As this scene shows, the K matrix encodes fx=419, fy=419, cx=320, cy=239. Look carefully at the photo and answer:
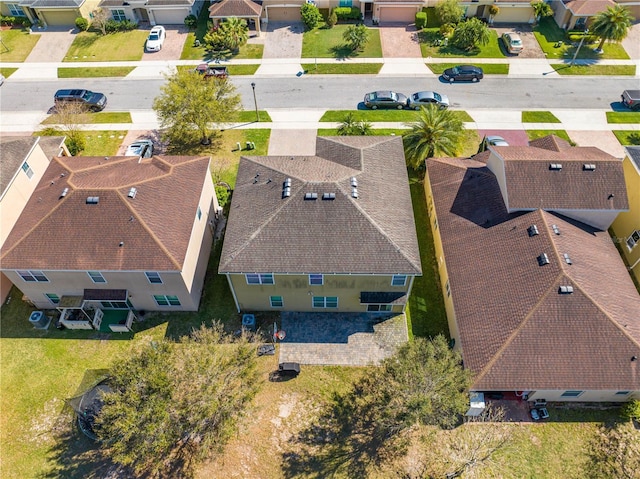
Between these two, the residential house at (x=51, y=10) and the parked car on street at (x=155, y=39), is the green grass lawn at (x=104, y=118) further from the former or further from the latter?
the residential house at (x=51, y=10)

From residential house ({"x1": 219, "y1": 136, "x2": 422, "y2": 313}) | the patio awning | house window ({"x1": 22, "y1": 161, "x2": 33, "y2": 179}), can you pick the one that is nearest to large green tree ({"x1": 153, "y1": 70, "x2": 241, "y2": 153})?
house window ({"x1": 22, "y1": 161, "x2": 33, "y2": 179})

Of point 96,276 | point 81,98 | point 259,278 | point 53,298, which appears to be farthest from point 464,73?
point 53,298

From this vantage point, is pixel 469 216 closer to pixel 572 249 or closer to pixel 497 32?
pixel 572 249

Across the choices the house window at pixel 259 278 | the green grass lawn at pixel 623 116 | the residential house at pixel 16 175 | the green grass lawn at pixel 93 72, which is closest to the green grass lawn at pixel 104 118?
the green grass lawn at pixel 93 72

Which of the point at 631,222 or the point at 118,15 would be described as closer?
the point at 631,222

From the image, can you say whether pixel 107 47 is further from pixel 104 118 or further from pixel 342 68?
pixel 342 68
